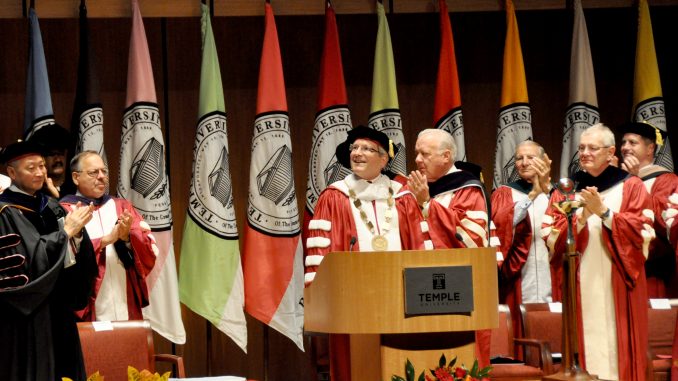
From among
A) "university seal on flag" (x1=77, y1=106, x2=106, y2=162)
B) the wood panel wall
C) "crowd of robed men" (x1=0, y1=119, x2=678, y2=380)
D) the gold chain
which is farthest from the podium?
the wood panel wall

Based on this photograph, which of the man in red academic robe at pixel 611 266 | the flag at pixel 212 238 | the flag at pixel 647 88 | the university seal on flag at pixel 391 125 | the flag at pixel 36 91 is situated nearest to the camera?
the man in red academic robe at pixel 611 266

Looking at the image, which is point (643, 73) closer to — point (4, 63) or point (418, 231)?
point (418, 231)

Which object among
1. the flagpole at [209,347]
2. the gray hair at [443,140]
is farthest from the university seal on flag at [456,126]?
the flagpole at [209,347]

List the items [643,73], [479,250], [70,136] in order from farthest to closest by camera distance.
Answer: [643,73], [70,136], [479,250]

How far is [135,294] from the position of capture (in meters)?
6.69

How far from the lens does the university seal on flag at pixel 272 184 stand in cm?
740

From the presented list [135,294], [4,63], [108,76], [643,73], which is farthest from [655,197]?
[4,63]

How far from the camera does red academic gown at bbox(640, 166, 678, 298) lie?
7.23m

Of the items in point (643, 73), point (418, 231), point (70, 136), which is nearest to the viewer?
point (418, 231)

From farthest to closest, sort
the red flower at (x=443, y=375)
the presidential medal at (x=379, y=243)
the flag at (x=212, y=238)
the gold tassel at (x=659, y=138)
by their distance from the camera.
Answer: the flag at (x=212, y=238) → the gold tassel at (x=659, y=138) → the presidential medal at (x=379, y=243) → the red flower at (x=443, y=375)

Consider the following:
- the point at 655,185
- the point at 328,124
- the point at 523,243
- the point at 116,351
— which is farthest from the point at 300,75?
the point at 116,351

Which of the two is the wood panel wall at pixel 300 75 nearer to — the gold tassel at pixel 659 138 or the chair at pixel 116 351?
the gold tassel at pixel 659 138

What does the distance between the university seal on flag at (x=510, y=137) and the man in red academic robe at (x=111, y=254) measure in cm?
269

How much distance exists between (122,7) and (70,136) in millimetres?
A: 1243
